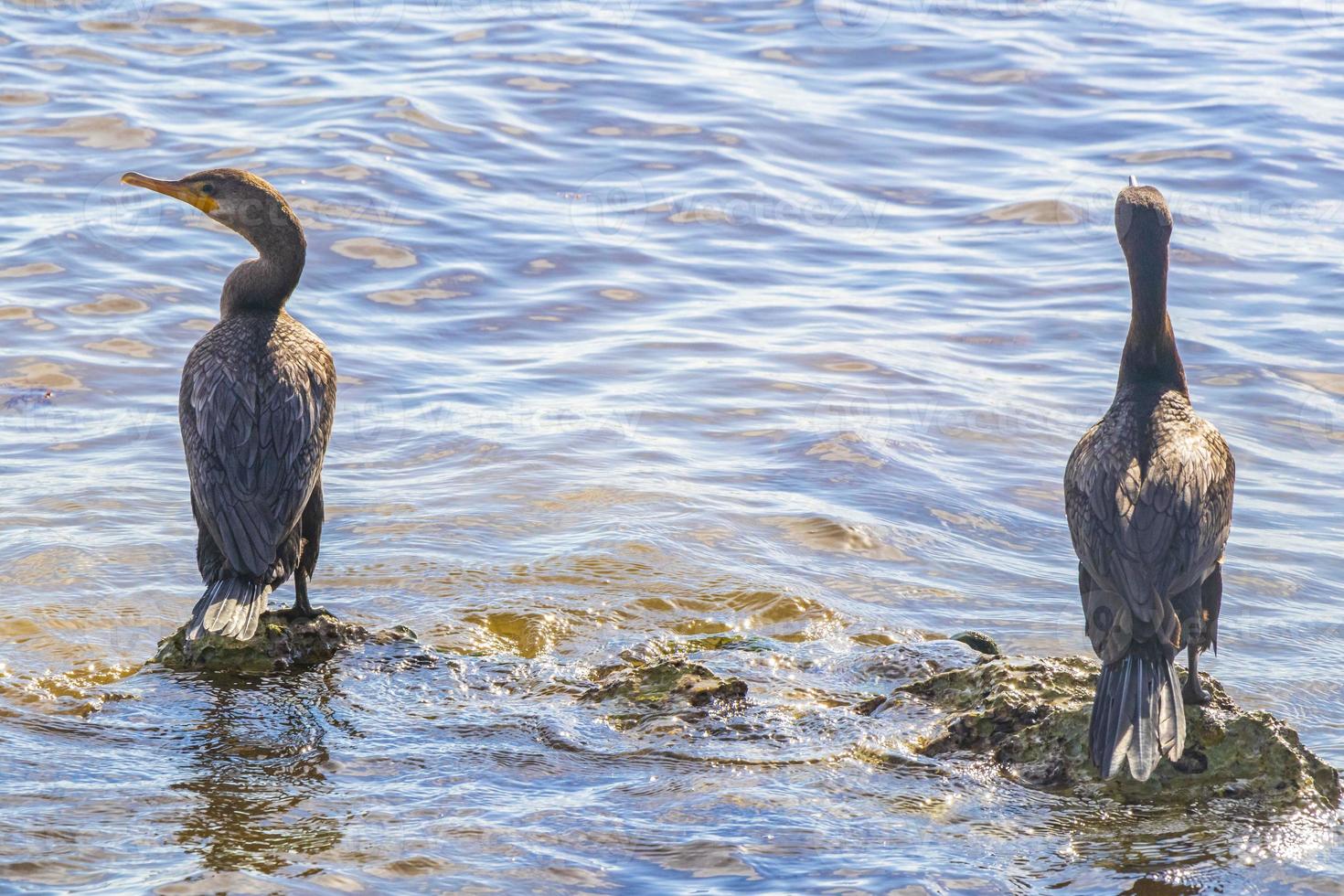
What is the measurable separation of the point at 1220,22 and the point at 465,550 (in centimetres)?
1523

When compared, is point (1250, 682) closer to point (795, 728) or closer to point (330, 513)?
point (795, 728)

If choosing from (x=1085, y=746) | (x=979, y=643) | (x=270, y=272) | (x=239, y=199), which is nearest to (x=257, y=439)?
(x=270, y=272)

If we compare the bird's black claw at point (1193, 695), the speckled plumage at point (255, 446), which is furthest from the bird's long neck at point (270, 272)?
the bird's black claw at point (1193, 695)

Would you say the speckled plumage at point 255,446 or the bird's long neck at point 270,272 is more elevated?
the bird's long neck at point 270,272

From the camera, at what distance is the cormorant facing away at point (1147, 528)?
4.84m

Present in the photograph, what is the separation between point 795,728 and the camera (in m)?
5.39

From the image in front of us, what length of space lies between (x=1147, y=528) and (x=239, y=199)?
13.1ft

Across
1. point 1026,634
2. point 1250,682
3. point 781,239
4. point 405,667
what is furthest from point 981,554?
point 781,239

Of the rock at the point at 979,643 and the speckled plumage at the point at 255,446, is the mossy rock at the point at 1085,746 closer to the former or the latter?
the rock at the point at 979,643

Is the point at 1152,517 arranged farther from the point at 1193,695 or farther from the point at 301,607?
the point at 301,607

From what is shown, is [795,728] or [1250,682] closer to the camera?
[795,728]

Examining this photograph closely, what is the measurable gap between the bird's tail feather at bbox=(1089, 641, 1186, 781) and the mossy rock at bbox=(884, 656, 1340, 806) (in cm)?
13

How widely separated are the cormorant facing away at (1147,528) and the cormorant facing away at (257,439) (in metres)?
2.86

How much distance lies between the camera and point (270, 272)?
264 inches
